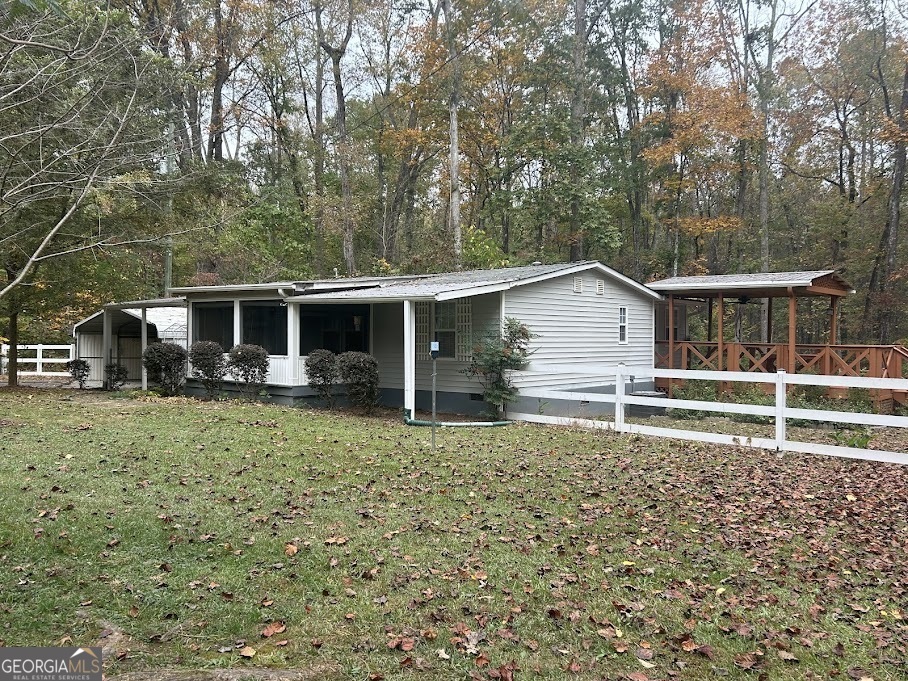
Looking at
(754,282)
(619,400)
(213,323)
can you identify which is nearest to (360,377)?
(619,400)

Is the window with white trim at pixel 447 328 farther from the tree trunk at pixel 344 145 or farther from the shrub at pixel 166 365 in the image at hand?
the tree trunk at pixel 344 145

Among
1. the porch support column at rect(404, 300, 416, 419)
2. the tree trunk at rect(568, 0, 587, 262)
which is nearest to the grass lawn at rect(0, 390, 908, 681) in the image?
the porch support column at rect(404, 300, 416, 419)

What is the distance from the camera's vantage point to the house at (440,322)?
13.4 meters

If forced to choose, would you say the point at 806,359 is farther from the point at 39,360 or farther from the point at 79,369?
the point at 39,360

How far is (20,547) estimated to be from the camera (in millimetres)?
4789

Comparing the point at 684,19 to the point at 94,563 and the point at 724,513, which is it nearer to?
the point at 724,513

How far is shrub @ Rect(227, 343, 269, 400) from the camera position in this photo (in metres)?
A: 14.8

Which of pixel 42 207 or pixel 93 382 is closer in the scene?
pixel 42 207

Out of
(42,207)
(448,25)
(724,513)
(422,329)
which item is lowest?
(724,513)

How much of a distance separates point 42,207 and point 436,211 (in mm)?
22398

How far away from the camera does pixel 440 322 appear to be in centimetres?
1431

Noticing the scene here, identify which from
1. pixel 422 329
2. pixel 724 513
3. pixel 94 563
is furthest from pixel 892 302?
pixel 94 563

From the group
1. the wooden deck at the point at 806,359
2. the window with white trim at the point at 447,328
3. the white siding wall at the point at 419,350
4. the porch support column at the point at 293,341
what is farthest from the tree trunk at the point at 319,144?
the wooden deck at the point at 806,359

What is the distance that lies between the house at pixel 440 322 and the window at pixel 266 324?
1.0 inches
